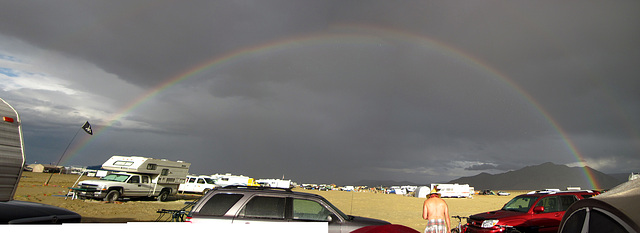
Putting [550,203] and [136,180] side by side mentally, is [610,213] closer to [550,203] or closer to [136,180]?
[550,203]

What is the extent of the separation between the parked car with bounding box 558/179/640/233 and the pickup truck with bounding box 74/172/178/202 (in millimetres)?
23008

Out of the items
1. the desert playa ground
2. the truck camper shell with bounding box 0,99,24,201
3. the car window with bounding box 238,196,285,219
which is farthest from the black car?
the desert playa ground

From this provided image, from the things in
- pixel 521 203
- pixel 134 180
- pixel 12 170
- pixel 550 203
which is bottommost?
pixel 134 180

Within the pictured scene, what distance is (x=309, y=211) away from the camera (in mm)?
7227

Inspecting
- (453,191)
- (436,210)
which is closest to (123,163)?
(436,210)

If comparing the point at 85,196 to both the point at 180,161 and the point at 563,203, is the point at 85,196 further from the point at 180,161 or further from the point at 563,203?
the point at 563,203

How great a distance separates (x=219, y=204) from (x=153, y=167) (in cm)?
1981

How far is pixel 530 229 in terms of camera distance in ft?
32.6

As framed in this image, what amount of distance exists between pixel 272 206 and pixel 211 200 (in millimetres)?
1279

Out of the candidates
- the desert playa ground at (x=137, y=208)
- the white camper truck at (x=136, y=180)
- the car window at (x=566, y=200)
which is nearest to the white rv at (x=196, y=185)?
the desert playa ground at (x=137, y=208)

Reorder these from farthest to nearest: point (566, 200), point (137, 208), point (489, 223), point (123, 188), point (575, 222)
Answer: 1. point (123, 188)
2. point (137, 208)
3. point (566, 200)
4. point (489, 223)
5. point (575, 222)

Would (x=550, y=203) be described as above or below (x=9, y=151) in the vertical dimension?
below

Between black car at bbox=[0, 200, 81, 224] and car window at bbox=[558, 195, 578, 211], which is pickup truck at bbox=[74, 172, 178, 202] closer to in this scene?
black car at bbox=[0, 200, 81, 224]

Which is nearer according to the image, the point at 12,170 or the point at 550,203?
the point at 12,170
